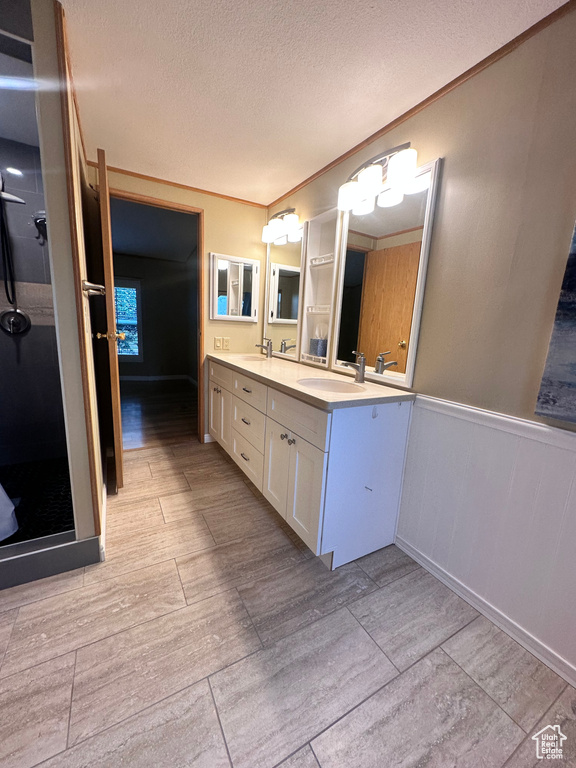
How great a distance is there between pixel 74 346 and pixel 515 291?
1.79m

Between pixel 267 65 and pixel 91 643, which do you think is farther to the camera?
pixel 267 65

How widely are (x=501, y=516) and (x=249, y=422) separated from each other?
1.39 metres

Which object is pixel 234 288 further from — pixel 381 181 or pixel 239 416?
pixel 381 181

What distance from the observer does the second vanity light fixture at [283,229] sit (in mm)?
2383

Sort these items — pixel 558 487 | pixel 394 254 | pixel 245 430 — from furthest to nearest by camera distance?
pixel 245 430, pixel 394 254, pixel 558 487

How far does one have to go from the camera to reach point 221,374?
2.45 metres

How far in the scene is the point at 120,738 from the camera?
2.73 ft

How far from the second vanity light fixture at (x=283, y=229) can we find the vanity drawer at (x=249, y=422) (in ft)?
4.59

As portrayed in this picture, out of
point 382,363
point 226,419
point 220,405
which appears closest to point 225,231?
point 220,405

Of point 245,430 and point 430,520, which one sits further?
point 245,430

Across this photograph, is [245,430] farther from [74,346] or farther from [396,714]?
[396,714]

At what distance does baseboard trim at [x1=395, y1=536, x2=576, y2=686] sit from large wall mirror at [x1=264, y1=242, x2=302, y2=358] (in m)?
1.64

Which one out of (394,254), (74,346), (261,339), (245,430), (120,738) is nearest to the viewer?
(120,738)

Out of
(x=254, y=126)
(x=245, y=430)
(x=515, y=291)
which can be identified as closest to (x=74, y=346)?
(x=245, y=430)
